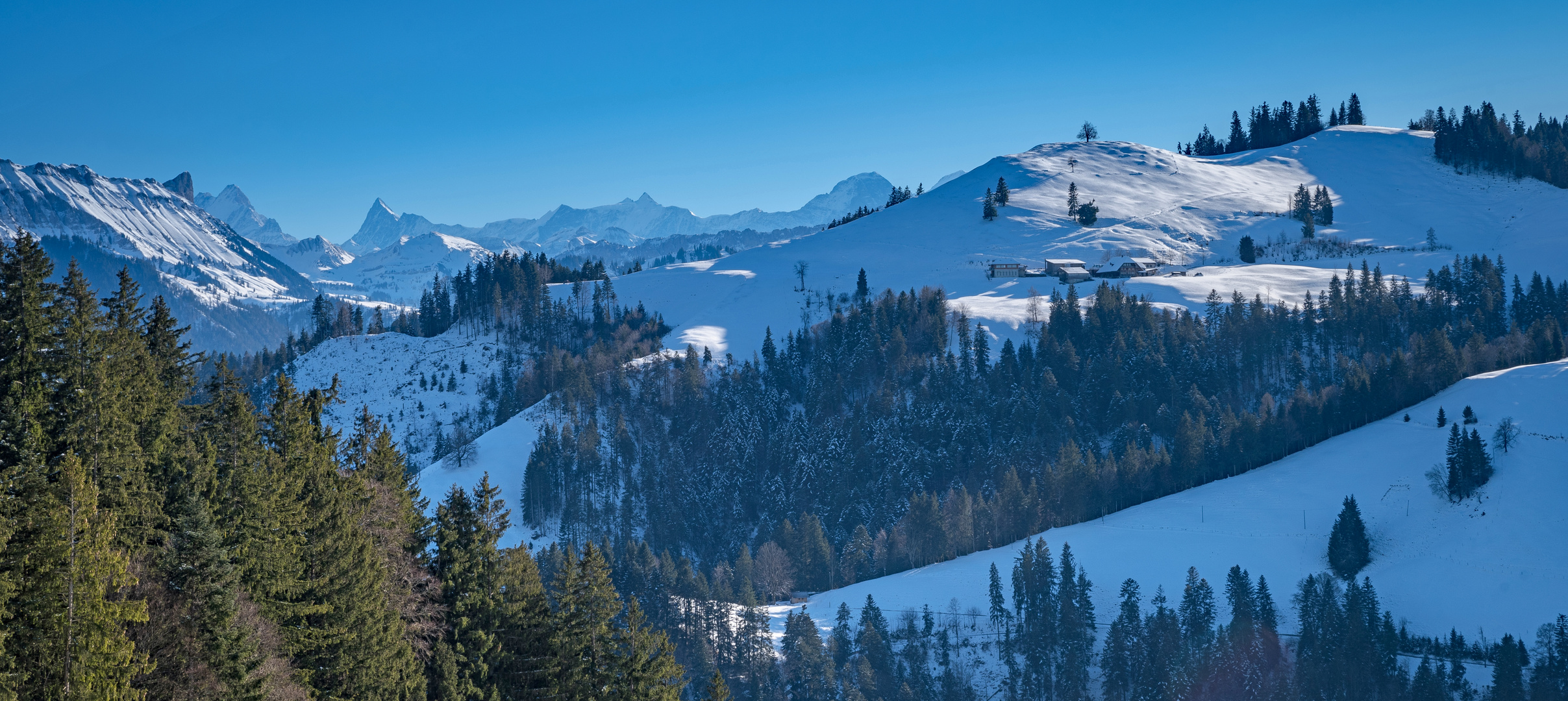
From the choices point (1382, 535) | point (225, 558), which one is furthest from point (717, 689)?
point (1382, 535)

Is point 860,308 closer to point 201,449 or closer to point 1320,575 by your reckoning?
point 1320,575

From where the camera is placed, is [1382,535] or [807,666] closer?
[807,666]

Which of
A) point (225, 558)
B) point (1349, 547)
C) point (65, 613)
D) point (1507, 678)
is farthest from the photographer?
point (1349, 547)

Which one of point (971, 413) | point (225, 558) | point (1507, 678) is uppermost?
point (225, 558)

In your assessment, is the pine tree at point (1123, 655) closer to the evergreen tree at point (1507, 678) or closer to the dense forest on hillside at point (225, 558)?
the evergreen tree at point (1507, 678)

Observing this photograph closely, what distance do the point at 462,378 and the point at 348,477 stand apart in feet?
548

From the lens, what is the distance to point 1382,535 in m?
118

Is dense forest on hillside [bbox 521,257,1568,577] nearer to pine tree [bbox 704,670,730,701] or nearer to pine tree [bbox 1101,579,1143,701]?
pine tree [bbox 1101,579,1143,701]

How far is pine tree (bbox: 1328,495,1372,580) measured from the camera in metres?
113

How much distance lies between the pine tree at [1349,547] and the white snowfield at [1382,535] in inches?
48.3

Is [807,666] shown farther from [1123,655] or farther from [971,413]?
[971,413]

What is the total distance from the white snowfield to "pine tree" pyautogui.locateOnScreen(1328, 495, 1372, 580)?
1.23 metres

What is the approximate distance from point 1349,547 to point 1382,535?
7.96 metres

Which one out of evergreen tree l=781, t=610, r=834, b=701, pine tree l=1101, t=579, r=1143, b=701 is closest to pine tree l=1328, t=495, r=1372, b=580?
pine tree l=1101, t=579, r=1143, b=701
